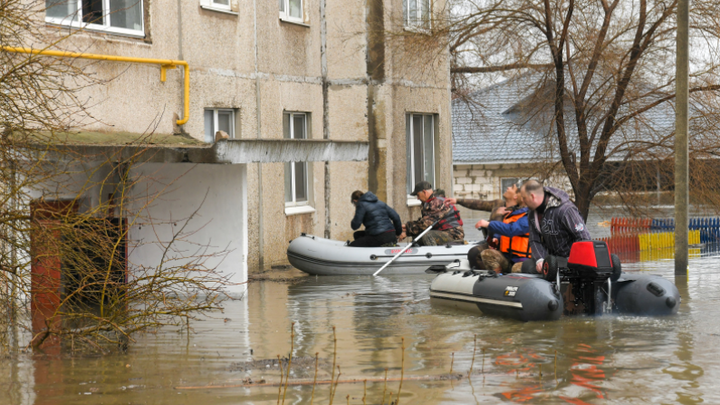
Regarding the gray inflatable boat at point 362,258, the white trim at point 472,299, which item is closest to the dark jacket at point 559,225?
the white trim at point 472,299

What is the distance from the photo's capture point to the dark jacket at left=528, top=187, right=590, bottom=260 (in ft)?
33.9

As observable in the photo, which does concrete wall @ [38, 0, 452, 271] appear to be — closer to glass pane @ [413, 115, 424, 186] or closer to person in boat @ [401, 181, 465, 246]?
glass pane @ [413, 115, 424, 186]

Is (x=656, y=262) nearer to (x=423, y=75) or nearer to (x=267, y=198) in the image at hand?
(x=423, y=75)

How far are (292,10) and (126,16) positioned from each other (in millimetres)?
4635

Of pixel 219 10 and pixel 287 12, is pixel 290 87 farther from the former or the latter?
pixel 219 10

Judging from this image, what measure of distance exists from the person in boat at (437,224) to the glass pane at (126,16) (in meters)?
5.48

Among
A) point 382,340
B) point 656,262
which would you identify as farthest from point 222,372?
point 656,262

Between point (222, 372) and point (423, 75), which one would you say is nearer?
point (222, 372)

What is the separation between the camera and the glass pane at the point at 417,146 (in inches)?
775

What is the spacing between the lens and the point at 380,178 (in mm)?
18234

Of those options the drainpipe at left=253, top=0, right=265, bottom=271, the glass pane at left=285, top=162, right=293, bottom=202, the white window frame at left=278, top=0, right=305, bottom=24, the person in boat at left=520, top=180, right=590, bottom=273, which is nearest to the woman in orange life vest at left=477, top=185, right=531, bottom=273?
the person in boat at left=520, top=180, right=590, bottom=273

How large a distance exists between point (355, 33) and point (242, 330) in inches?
362

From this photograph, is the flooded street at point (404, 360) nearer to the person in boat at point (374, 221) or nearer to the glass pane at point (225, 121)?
the person in boat at point (374, 221)

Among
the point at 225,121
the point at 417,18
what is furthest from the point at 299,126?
the point at 417,18
